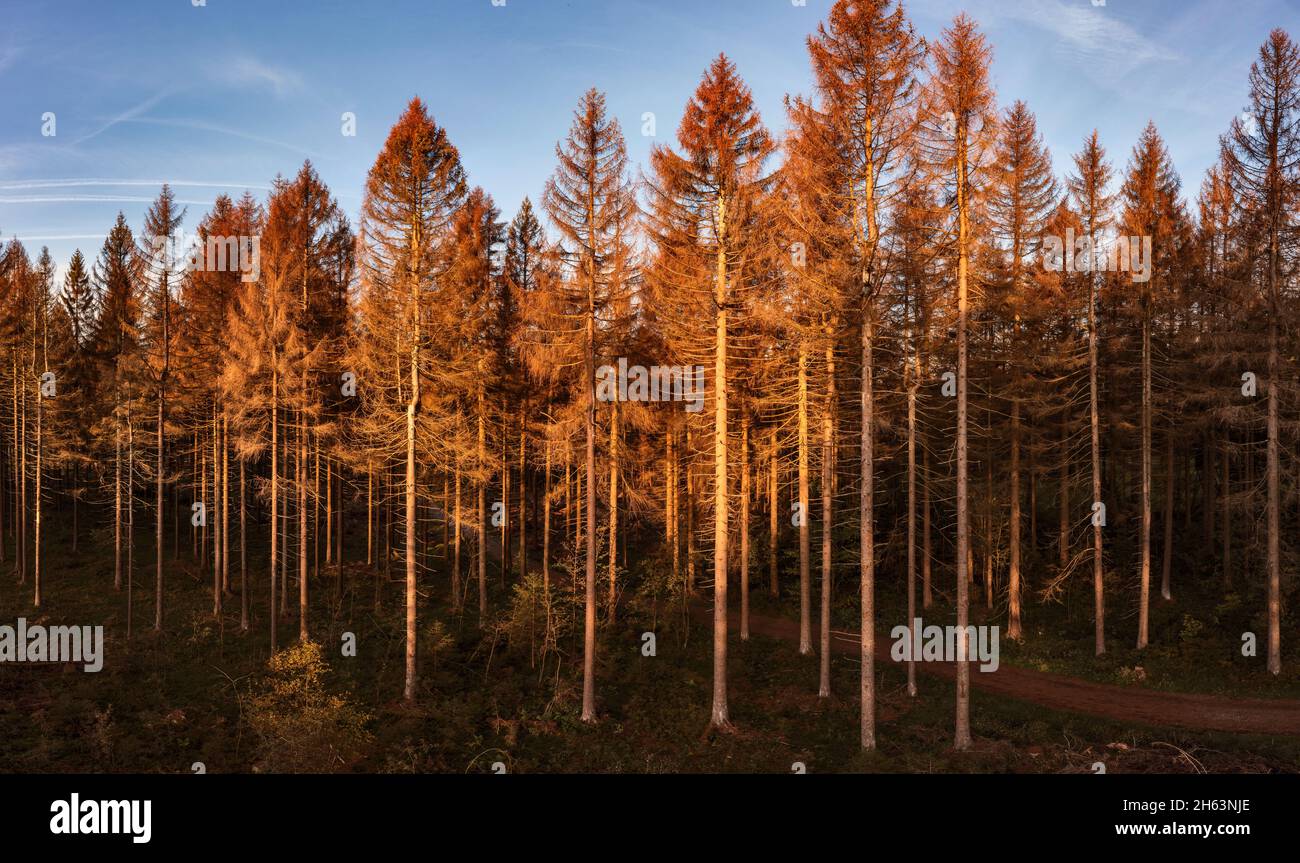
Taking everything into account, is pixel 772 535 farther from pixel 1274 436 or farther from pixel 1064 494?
pixel 1274 436

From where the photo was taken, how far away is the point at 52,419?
89.8 ft

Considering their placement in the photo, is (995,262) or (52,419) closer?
(995,262)

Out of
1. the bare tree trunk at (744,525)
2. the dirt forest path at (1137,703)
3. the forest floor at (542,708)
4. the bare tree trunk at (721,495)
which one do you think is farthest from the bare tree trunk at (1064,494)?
the bare tree trunk at (721,495)

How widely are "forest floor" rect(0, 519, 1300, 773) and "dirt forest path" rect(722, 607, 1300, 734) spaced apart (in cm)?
9

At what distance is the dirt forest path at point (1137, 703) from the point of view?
1480 cm

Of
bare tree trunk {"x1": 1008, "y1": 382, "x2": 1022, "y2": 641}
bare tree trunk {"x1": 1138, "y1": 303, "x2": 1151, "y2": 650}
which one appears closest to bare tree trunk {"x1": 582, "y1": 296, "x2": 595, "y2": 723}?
bare tree trunk {"x1": 1008, "y1": 382, "x2": 1022, "y2": 641}

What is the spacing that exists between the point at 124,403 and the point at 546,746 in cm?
2192

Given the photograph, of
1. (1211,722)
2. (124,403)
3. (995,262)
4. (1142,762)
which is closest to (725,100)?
(995,262)

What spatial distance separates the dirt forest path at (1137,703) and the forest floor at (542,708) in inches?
3.4

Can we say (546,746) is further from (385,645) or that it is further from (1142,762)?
(1142,762)

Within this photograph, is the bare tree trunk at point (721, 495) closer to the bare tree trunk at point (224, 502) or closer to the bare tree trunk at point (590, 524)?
the bare tree trunk at point (590, 524)

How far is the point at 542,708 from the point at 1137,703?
16.6m

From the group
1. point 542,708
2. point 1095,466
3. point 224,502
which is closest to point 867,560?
point 542,708
